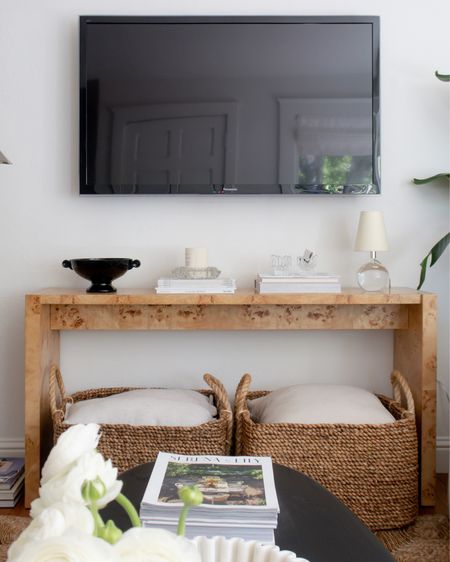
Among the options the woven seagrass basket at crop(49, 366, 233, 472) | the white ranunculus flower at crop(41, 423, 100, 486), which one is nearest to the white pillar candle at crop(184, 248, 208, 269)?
the woven seagrass basket at crop(49, 366, 233, 472)

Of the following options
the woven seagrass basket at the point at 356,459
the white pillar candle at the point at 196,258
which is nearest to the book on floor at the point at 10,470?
the woven seagrass basket at the point at 356,459

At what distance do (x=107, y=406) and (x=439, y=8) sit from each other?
210 centimetres

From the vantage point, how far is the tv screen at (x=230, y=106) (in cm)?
250

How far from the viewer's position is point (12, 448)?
8.61ft

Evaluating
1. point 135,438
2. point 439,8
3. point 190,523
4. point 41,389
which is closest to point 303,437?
point 135,438

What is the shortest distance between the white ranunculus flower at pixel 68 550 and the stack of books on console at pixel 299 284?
1.92m

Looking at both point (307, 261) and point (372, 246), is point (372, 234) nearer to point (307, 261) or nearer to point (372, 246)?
point (372, 246)

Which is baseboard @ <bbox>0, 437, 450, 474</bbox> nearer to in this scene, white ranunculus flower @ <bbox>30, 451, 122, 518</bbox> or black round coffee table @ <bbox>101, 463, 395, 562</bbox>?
black round coffee table @ <bbox>101, 463, 395, 562</bbox>

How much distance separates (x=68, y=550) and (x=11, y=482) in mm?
2132

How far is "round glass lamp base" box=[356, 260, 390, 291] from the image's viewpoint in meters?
2.39

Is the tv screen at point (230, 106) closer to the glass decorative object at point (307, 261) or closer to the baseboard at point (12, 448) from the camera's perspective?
the glass decorative object at point (307, 261)

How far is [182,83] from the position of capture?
2.52m

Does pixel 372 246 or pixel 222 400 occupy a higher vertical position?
pixel 372 246

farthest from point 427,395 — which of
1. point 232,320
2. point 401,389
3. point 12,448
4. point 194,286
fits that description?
point 12,448
